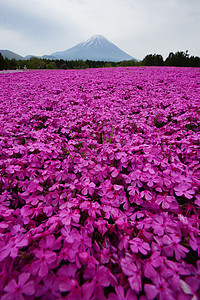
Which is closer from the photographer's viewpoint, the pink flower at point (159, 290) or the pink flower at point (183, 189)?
the pink flower at point (159, 290)

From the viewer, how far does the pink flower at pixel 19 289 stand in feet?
2.93

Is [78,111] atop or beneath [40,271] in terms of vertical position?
atop

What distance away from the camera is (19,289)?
3.04 feet

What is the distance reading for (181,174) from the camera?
6.15 ft

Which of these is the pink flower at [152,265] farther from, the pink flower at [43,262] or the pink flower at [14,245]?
the pink flower at [14,245]

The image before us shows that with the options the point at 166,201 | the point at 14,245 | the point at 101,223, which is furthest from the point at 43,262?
the point at 166,201

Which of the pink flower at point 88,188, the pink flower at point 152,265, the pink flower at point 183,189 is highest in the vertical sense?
the pink flower at point 183,189

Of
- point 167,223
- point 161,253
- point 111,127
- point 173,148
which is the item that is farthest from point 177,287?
point 111,127

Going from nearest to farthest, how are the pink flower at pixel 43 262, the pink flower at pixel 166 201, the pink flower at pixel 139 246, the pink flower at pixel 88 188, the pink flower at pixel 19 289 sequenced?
the pink flower at pixel 19 289
the pink flower at pixel 43 262
the pink flower at pixel 139 246
the pink flower at pixel 166 201
the pink flower at pixel 88 188

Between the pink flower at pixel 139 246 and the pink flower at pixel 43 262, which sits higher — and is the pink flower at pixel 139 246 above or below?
below

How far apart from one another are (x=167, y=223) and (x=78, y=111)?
340 centimetres

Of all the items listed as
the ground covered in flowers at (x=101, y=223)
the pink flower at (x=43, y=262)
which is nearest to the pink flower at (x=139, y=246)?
the ground covered in flowers at (x=101, y=223)

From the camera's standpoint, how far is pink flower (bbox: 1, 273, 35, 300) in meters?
0.89

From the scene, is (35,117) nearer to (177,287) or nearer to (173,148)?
(173,148)
